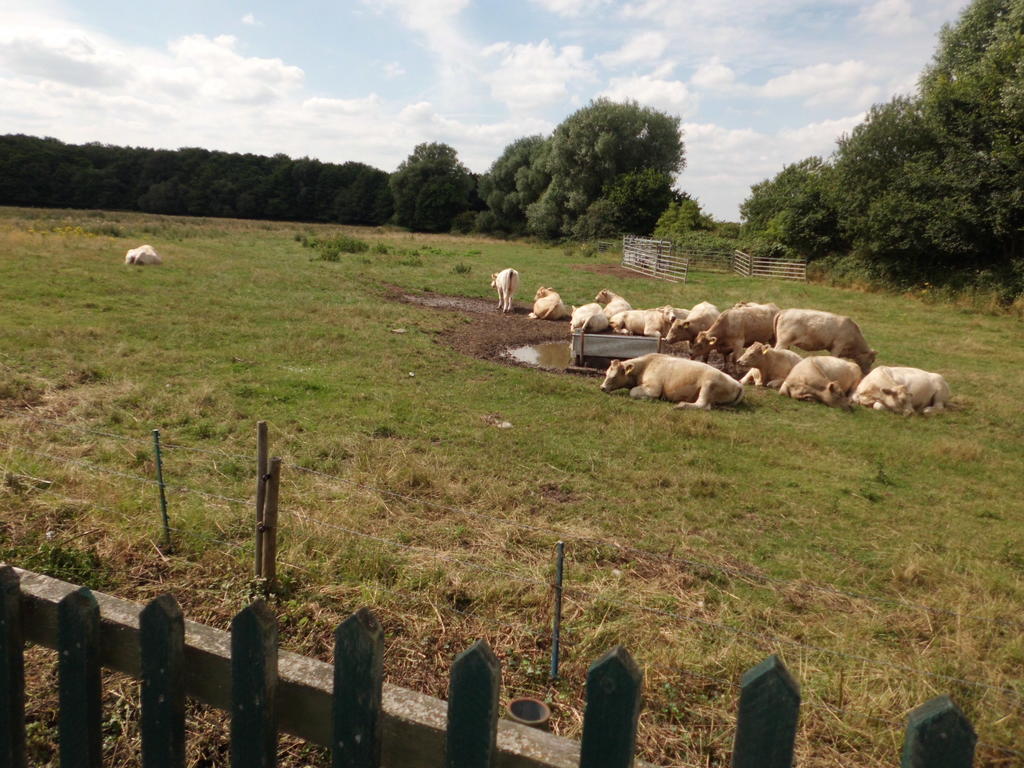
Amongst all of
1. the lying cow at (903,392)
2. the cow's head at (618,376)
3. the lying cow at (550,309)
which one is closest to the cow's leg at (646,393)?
the cow's head at (618,376)

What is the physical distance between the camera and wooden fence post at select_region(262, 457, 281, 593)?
14.0 ft

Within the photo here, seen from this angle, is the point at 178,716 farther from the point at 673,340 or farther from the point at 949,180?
the point at 949,180

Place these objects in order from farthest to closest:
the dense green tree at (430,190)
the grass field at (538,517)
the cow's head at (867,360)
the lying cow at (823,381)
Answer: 1. the dense green tree at (430,190)
2. the cow's head at (867,360)
3. the lying cow at (823,381)
4. the grass field at (538,517)

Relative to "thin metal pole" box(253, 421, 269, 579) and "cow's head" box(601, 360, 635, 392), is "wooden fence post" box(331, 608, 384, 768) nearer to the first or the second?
A: "thin metal pole" box(253, 421, 269, 579)

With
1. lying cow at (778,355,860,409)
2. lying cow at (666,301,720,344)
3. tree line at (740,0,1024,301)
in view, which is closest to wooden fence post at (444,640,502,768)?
lying cow at (778,355,860,409)

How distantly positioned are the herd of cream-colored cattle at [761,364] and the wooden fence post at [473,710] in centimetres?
968

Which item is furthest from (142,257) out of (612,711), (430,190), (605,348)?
(430,190)

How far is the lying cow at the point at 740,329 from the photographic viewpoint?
49.4 feet

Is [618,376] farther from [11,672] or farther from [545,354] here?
[11,672]

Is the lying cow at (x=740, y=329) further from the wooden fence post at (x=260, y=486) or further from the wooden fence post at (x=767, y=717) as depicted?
the wooden fence post at (x=767, y=717)

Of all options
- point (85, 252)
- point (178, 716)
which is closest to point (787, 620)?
point (178, 716)

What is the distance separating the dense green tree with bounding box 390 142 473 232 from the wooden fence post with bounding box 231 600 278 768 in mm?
78831

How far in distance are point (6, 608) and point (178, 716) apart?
60 cm

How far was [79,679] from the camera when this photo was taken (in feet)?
6.09
